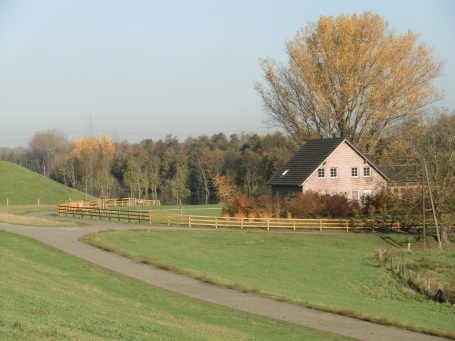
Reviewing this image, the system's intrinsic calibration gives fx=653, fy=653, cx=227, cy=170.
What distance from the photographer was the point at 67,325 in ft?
40.6

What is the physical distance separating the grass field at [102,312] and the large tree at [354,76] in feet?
105

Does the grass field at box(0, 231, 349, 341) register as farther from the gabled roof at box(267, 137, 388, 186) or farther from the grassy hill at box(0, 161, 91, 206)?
the grassy hill at box(0, 161, 91, 206)

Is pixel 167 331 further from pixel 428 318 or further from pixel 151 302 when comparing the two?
pixel 428 318

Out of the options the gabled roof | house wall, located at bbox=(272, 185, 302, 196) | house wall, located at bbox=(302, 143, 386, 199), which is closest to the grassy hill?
house wall, located at bbox=(272, 185, 302, 196)

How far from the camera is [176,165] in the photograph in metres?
106

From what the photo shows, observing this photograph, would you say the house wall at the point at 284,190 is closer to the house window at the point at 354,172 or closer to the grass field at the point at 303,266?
the house window at the point at 354,172

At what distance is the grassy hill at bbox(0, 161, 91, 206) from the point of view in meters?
74.7

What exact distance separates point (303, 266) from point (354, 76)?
79.4 ft

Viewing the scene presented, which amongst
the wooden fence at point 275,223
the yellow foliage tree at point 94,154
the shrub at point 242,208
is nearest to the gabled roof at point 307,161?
the shrub at point 242,208

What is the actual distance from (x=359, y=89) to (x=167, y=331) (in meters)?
40.7

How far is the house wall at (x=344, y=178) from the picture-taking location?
52.2 m

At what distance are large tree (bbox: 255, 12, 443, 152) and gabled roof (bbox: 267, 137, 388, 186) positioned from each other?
8.01ft

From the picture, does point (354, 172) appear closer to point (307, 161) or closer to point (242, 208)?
point (307, 161)

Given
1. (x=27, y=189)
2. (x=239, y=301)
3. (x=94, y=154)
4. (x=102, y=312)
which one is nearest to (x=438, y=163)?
(x=239, y=301)
